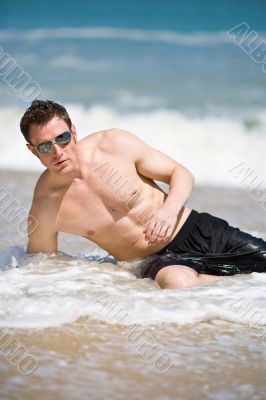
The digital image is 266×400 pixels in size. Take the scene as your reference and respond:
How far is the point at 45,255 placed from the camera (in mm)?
3994

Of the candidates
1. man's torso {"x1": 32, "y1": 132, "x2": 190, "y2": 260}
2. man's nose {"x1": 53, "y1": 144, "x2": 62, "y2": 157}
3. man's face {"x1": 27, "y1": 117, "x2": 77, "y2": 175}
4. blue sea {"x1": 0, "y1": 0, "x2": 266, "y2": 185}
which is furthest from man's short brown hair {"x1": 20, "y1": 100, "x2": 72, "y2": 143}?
blue sea {"x1": 0, "y1": 0, "x2": 266, "y2": 185}

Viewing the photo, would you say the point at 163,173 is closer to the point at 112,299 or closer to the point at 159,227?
the point at 159,227

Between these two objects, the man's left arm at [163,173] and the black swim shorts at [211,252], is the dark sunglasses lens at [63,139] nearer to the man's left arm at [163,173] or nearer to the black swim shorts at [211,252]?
the man's left arm at [163,173]

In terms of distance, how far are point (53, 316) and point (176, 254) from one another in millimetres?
1089

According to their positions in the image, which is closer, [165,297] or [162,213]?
[165,297]

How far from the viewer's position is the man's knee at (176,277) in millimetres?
3572

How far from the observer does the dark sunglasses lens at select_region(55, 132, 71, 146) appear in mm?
3658

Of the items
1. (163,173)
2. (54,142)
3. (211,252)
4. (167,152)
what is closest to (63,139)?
(54,142)

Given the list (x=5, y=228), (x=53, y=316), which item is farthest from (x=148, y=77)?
(x=53, y=316)

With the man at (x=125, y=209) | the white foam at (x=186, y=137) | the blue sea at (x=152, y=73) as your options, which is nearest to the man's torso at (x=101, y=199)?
the man at (x=125, y=209)

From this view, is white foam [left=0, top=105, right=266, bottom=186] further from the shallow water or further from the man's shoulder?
the shallow water

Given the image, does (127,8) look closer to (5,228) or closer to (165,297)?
(5,228)

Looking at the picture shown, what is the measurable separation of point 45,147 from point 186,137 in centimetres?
735

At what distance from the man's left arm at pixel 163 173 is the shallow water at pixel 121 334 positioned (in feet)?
1.35
